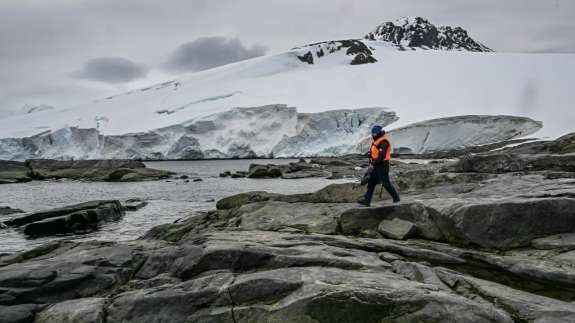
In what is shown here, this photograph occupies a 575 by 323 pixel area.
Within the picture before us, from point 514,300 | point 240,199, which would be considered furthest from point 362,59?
point 514,300

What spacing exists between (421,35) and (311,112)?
125840mm

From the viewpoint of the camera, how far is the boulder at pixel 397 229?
7.19 m

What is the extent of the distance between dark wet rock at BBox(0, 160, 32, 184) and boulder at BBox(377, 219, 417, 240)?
135 ft

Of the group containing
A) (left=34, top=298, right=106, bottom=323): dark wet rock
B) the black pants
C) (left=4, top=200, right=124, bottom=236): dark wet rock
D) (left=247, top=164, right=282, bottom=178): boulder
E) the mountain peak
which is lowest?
(left=247, top=164, right=282, bottom=178): boulder

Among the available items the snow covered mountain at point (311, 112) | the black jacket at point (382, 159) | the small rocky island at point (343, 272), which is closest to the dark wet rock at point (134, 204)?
the small rocky island at point (343, 272)

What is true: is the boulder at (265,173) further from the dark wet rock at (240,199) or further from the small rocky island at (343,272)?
the small rocky island at (343,272)

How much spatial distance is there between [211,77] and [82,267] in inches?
3990

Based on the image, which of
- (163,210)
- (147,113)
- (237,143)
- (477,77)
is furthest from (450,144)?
(147,113)

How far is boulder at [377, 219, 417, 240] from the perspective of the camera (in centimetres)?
719

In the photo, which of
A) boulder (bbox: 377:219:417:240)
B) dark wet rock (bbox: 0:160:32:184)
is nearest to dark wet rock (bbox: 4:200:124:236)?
boulder (bbox: 377:219:417:240)

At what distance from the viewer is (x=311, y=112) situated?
69188 mm

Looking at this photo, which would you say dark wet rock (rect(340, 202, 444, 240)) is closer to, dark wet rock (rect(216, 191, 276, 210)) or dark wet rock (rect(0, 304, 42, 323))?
dark wet rock (rect(0, 304, 42, 323))

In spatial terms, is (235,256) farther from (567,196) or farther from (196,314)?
(567,196)

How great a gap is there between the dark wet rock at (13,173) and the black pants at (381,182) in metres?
40.1
